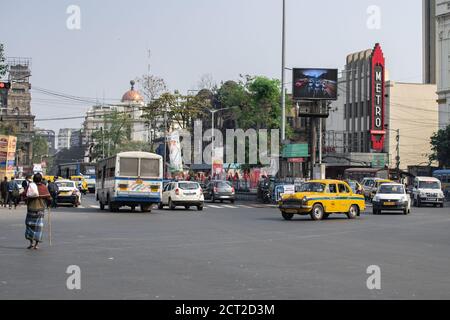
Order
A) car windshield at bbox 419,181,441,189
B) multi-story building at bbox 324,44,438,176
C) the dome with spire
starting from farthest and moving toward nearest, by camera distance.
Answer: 1. the dome with spire
2. multi-story building at bbox 324,44,438,176
3. car windshield at bbox 419,181,441,189

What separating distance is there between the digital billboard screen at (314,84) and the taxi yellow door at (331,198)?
2451 cm

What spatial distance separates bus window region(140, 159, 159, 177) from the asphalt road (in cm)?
1048

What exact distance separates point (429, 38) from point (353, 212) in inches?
2908

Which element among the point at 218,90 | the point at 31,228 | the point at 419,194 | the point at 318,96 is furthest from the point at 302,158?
the point at 31,228

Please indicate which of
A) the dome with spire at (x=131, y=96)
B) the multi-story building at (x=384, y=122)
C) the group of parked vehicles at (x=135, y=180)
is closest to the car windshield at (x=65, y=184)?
the group of parked vehicles at (x=135, y=180)

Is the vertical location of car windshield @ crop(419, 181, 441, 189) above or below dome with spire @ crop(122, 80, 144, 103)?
below

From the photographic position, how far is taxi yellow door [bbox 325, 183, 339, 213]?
32.8 m

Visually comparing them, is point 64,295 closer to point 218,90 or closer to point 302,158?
point 302,158

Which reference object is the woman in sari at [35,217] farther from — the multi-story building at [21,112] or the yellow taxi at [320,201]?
the multi-story building at [21,112]

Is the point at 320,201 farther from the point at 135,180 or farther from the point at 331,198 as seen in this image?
the point at 135,180

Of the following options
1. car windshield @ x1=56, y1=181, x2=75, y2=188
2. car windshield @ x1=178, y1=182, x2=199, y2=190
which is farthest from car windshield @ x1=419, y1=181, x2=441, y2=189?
car windshield @ x1=56, y1=181, x2=75, y2=188

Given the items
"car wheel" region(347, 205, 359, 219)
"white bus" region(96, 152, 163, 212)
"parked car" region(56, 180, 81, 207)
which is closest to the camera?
"car wheel" region(347, 205, 359, 219)

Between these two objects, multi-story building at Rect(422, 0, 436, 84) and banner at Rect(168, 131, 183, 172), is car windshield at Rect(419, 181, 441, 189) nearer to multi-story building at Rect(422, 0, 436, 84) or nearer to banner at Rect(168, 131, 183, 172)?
banner at Rect(168, 131, 183, 172)

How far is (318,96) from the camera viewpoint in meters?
57.3
